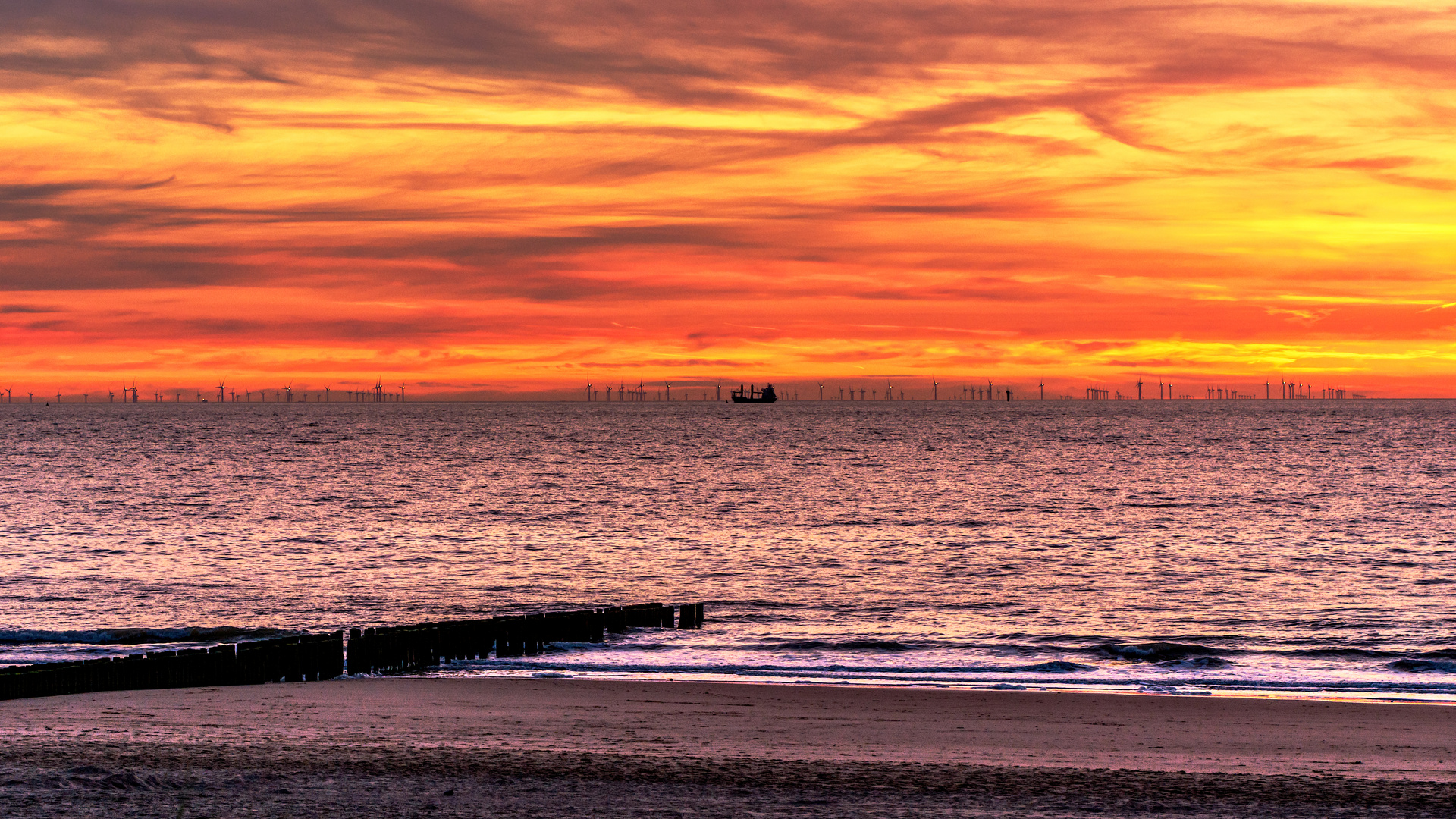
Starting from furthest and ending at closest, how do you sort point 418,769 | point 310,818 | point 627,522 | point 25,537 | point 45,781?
point 627,522, point 25,537, point 418,769, point 45,781, point 310,818

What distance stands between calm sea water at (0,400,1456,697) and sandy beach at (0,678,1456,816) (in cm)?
354

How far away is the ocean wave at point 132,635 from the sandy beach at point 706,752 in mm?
9114

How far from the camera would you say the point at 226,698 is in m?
19.6

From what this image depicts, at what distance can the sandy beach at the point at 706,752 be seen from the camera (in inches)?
519

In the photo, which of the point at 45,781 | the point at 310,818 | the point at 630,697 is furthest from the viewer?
the point at 630,697

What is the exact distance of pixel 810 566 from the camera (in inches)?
1794

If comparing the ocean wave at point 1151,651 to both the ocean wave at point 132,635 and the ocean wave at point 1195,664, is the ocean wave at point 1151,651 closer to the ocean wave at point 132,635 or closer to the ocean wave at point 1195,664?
the ocean wave at point 1195,664

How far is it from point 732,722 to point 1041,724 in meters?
4.67

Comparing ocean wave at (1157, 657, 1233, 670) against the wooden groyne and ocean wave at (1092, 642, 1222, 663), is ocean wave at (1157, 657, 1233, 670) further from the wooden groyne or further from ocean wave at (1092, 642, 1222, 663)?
the wooden groyne

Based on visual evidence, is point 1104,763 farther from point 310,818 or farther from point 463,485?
point 463,485

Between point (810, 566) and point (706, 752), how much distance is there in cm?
2975

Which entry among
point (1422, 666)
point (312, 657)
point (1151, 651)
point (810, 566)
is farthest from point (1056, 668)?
point (810, 566)

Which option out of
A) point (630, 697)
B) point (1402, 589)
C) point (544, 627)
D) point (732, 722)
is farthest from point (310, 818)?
point (1402, 589)

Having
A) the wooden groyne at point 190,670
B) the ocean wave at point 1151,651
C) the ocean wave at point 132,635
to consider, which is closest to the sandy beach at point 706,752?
the wooden groyne at point 190,670
